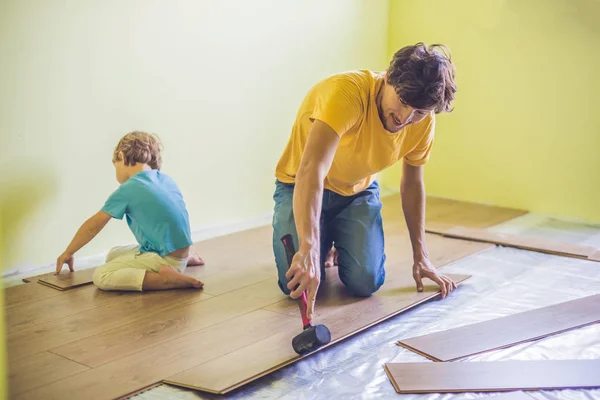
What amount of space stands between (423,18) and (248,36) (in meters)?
1.51

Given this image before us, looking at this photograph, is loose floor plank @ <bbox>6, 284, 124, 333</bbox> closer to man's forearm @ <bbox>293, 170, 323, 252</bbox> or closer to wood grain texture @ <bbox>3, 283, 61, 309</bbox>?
wood grain texture @ <bbox>3, 283, 61, 309</bbox>

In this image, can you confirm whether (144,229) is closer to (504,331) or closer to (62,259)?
(62,259)

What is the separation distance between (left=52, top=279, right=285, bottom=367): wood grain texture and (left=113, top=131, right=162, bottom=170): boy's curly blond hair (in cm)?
71

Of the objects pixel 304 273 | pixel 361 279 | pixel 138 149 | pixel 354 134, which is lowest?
pixel 361 279

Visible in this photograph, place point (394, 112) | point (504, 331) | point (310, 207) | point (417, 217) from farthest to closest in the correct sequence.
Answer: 1. point (417, 217)
2. point (504, 331)
3. point (394, 112)
4. point (310, 207)

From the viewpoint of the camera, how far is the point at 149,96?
11.8ft

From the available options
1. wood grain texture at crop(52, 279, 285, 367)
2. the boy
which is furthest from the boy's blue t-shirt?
wood grain texture at crop(52, 279, 285, 367)

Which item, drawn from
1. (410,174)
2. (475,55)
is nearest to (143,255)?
(410,174)

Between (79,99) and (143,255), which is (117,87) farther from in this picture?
(143,255)

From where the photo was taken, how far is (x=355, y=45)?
4.87 metres

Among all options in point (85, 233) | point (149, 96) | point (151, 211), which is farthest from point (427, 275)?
point (149, 96)

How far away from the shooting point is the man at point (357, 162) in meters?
2.16

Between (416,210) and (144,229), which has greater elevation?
Answer: (416,210)

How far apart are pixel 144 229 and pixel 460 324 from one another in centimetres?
137
